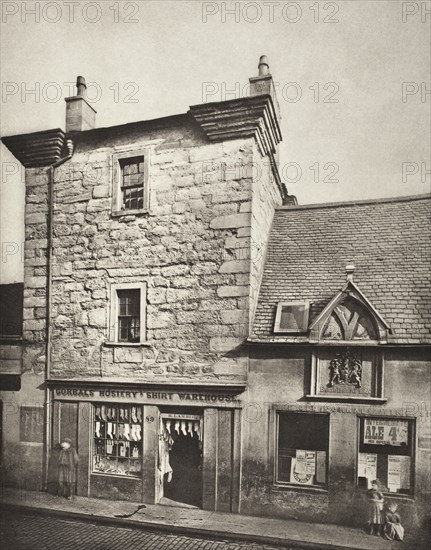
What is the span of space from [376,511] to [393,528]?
379 millimetres

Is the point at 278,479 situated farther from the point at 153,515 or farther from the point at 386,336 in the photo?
the point at 386,336

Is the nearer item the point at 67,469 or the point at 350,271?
the point at 350,271

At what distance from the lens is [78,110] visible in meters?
12.3

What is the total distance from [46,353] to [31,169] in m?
4.62

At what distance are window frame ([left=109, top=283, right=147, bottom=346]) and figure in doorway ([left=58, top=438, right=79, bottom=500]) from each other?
2.63 m

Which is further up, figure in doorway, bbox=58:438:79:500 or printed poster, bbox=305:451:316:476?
printed poster, bbox=305:451:316:476

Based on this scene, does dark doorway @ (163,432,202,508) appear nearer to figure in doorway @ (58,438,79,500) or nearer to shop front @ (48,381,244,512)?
shop front @ (48,381,244,512)

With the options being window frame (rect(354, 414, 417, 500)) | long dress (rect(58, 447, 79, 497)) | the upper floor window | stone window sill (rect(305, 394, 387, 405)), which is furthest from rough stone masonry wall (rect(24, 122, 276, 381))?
window frame (rect(354, 414, 417, 500))

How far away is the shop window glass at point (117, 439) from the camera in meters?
10.5

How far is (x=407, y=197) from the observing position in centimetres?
1179

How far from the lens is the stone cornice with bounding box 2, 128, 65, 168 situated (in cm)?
1141

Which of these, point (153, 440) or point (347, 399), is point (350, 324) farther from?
point (153, 440)

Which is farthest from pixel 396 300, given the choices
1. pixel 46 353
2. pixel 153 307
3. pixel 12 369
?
pixel 12 369

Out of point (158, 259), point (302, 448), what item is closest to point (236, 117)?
point (158, 259)
